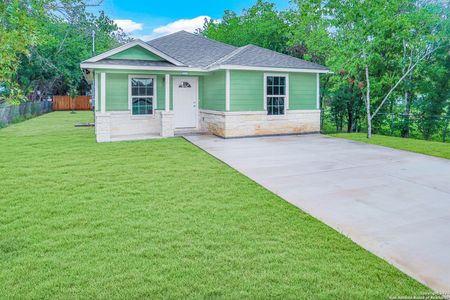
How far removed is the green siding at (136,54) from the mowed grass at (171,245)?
705 centimetres

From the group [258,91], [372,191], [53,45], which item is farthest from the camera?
[53,45]

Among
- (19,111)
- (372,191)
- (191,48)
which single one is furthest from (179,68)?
(19,111)

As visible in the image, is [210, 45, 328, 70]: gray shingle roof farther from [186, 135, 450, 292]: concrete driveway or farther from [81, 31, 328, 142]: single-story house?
[186, 135, 450, 292]: concrete driveway

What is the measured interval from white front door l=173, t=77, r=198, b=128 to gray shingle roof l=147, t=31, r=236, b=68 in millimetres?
736

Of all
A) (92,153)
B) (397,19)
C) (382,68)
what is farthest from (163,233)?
(382,68)

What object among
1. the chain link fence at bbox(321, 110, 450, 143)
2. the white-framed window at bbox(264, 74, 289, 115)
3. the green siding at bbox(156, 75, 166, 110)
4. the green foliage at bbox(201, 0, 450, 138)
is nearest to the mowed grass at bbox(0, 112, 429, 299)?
the white-framed window at bbox(264, 74, 289, 115)

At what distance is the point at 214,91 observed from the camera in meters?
13.0

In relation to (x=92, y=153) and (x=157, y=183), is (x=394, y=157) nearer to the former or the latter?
(x=157, y=183)

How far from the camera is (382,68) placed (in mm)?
15891

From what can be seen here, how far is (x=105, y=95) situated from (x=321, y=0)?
8706mm

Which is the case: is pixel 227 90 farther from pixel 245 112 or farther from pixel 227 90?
pixel 245 112

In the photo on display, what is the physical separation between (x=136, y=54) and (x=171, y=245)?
10.5 m

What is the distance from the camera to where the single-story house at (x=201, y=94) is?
1212 cm

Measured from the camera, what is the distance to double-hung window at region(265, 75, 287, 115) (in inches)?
508
